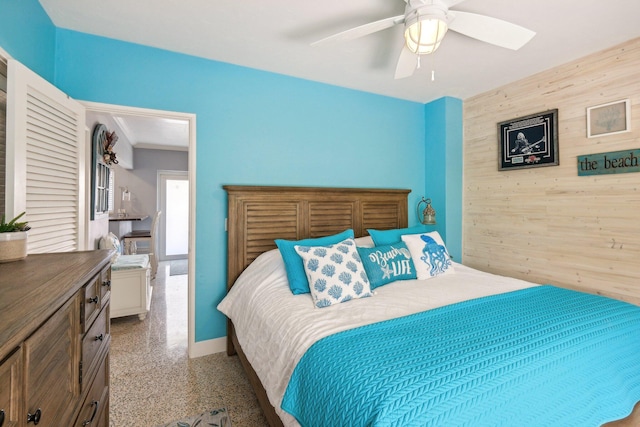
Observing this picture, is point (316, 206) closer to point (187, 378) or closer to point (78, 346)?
point (187, 378)

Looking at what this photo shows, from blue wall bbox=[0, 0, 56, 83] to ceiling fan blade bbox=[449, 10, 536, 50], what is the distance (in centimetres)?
223

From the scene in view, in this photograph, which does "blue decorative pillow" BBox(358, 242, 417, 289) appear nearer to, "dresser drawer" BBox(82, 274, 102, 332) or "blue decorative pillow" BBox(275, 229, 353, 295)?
"blue decorative pillow" BBox(275, 229, 353, 295)

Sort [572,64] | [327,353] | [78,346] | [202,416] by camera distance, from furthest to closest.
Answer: [572,64] → [202,416] → [327,353] → [78,346]

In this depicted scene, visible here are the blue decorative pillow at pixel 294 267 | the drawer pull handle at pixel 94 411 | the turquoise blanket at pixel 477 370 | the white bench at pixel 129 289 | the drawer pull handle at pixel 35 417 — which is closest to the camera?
the drawer pull handle at pixel 35 417

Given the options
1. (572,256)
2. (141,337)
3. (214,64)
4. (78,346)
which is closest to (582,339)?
(572,256)

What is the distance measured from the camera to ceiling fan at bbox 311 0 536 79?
59.1 inches

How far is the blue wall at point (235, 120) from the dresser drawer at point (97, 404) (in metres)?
1.15

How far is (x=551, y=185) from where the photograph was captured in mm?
2727

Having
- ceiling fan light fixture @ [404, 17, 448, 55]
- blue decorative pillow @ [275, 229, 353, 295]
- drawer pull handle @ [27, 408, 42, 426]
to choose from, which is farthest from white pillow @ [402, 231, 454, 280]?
drawer pull handle @ [27, 408, 42, 426]

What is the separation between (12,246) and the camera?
115 centimetres

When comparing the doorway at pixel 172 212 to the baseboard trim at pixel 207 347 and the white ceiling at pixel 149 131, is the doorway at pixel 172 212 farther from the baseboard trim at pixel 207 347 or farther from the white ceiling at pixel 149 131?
the baseboard trim at pixel 207 347

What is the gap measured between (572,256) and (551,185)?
65cm

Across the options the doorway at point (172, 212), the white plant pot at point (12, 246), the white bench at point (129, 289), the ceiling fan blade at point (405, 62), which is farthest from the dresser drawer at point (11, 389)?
the doorway at point (172, 212)

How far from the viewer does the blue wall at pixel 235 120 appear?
2.24 metres
